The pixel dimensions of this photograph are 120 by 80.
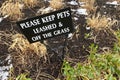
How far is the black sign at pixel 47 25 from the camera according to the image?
3.22 metres

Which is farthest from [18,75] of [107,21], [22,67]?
[107,21]

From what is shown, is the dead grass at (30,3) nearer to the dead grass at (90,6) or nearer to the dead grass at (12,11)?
the dead grass at (12,11)

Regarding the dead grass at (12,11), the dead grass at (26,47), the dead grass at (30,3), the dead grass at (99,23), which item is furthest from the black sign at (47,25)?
the dead grass at (30,3)

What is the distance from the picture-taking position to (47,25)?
3.28m

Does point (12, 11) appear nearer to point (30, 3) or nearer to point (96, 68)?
point (30, 3)

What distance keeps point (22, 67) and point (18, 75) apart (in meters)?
0.13

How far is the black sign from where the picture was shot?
10.6 feet

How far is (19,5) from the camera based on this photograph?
463 centimetres

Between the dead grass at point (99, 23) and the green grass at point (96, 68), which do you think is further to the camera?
the dead grass at point (99, 23)

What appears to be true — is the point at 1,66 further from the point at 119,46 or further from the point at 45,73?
the point at 119,46

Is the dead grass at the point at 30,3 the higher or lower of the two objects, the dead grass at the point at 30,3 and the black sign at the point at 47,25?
the lower

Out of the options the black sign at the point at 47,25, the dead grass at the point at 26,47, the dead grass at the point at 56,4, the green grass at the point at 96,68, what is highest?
the black sign at the point at 47,25

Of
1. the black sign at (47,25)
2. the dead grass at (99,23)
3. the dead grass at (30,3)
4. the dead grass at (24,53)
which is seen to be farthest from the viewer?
the dead grass at (30,3)

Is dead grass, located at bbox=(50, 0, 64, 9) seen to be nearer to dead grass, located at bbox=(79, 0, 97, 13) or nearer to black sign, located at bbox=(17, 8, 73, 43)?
dead grass, located at bbox=(79, 0, 97, 13)
